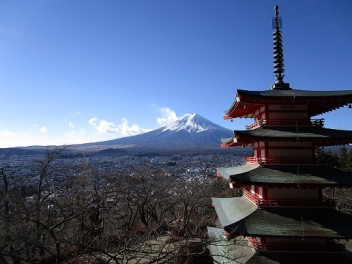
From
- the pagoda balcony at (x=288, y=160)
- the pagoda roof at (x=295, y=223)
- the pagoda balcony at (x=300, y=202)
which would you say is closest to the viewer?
the pagoda roof at (x=295, y=223)

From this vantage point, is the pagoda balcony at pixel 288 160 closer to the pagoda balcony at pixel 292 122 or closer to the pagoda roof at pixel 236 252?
the pagoda balcony at pixel 292 122

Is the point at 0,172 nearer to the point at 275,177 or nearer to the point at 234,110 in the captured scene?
the point at 234,110

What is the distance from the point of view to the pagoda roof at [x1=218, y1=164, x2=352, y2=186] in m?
10.9

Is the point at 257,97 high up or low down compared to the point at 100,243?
up

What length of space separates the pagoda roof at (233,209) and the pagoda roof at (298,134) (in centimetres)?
269

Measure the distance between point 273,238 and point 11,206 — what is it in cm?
1604

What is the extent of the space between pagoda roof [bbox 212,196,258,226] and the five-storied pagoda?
0.27 feet

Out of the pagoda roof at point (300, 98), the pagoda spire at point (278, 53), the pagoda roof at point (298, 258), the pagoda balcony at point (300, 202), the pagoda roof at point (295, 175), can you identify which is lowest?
the pagoda roof at point (298, 258)

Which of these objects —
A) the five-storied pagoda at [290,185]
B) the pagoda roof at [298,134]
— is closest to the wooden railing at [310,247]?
the five-storied pagoda at [290,185]

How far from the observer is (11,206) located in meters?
20.2

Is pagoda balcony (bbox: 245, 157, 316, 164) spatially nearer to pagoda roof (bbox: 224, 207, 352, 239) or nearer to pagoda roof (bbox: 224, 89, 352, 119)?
pagoda roof (bbox: 224, 207, 352, 239)

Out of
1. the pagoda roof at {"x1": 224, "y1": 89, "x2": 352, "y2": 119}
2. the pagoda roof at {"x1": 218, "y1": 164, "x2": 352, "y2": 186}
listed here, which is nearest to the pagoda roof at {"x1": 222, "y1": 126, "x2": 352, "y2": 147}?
the pagoda roof at {"x1": 224, "y1": 89, "x2": 352, "y2": 119}

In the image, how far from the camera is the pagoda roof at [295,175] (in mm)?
10898

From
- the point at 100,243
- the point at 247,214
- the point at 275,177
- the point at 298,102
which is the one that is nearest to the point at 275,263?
the point at 247,214
